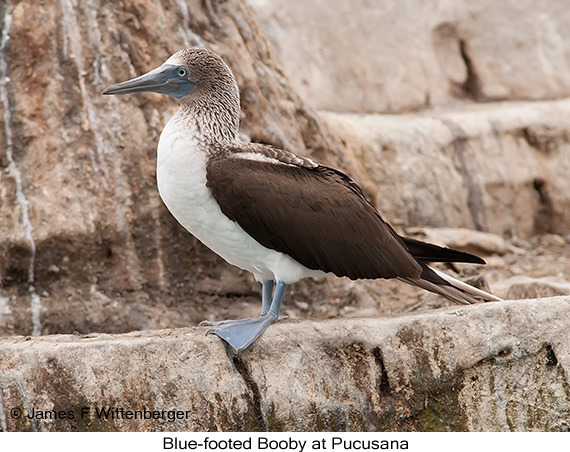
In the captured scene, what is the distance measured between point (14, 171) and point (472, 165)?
19.2 feet

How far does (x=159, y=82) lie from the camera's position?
4.71 m

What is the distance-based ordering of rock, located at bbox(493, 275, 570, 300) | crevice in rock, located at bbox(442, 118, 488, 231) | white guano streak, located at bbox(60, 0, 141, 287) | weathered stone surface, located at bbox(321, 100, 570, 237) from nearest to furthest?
1. rock, located at bbox(493, 275, 570, 300)
2. white guano streak, located at bbox(60, 0, 141, 287)
3. weathered stone surface, located at bbox(321, 100, 570, 237)
4. crevice in rock, located at bbox(442, 118, 488, 231)

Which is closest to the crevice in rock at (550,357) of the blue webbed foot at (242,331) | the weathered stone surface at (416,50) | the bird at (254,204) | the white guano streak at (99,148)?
the bird at (254,204)

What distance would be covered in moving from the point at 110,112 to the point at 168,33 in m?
0.92

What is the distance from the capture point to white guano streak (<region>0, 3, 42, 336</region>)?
598 cm

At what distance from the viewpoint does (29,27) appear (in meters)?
6.12

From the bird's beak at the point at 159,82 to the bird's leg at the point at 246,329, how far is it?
1.40 metres

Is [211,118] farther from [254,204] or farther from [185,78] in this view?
[254,204]

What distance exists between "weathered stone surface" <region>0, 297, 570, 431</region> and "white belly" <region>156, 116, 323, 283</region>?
383 millimetres

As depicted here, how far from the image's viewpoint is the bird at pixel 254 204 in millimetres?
4367

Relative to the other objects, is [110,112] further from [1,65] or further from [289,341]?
[289,341]

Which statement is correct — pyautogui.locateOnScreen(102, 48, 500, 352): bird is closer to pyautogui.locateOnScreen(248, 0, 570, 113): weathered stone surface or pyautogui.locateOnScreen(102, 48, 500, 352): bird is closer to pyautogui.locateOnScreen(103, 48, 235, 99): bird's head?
pyautogui.locateOnScreen(103, 48, 235, 99): bird's head

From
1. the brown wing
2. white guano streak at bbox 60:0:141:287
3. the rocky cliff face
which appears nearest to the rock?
the rocky cliff face

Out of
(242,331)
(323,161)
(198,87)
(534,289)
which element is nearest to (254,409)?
(242,331)
